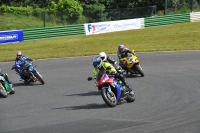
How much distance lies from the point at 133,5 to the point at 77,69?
35.4 meters

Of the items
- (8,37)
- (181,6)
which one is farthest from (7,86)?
(181,6)

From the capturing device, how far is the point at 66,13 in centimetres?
4134

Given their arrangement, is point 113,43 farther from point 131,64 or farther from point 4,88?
point 4,88

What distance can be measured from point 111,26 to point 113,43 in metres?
7.37

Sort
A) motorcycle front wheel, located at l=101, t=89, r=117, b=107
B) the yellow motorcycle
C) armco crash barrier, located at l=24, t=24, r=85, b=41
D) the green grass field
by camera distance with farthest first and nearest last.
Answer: armco crash barrier, located at l=24, t=24, r=85, b=41
the green grass field
the yellow motorcycle
motorcycle front wheel, located at l=101, t=89, r=117, b=107

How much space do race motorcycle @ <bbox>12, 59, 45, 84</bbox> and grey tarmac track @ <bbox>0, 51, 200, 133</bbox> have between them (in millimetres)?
250

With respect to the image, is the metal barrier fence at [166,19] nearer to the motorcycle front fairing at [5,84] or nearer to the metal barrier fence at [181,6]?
the metal barrier fence at [181,6]

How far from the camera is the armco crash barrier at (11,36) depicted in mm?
35219

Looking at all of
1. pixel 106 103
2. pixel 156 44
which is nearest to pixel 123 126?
pixel 106 103

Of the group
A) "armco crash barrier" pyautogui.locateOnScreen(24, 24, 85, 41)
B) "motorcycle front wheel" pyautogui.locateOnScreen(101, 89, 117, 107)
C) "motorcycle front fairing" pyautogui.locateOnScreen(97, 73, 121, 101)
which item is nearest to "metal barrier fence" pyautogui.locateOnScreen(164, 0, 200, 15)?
"armco crash barrier" pyautogui.locateOnScreen(24, 24, 85, 41)

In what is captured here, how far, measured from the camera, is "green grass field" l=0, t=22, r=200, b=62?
95.9ft

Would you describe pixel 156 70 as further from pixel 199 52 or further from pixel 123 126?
pixel 123 126

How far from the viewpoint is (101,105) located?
13.1 metres

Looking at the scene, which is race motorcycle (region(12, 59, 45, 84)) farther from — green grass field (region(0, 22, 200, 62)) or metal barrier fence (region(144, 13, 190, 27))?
metal barrier fence (region(144, 13, 190, 27))
